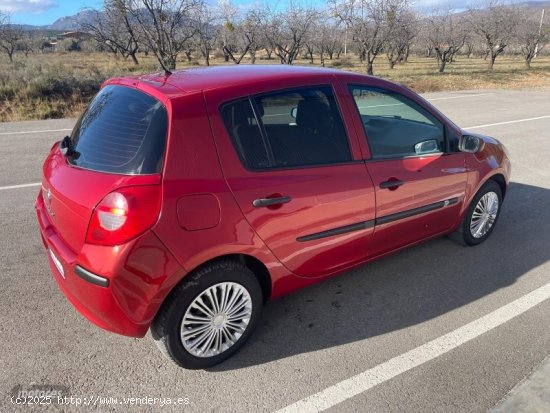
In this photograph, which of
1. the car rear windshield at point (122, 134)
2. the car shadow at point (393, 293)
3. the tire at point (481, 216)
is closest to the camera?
the car rear windshield at point (122, 134)

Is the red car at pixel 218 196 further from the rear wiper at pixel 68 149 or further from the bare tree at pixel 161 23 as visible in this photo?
the bare tree at pixel 161 23

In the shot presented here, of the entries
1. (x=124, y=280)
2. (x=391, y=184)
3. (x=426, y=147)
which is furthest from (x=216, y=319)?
(x=426, y=147)

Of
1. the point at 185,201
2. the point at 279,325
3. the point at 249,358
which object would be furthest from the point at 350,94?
the point at 249,358

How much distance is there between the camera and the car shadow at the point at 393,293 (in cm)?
284

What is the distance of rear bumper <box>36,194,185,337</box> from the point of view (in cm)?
212

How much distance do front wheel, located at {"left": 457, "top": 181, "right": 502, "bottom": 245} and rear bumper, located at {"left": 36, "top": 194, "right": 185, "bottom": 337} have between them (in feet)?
9.72

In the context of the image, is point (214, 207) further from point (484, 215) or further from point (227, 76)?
point (484, 215)

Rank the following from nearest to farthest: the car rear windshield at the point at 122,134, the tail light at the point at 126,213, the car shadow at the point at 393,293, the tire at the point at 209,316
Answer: the tail light at the point at 126,213 → the car rear windshield at the point at 122,134 → the tire at the point at 209,316 → the car shadow at the point at 393,293

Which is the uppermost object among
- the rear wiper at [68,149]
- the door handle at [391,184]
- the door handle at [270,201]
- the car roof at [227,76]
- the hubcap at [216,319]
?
the car roof at [227,76]

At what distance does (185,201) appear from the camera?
2.21 meters

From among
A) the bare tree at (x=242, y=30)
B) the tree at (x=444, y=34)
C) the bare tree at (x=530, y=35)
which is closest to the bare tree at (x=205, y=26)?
the bare tree at (x=242, y=30)

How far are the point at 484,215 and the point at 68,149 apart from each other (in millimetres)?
3768

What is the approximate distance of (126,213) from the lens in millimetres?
2102

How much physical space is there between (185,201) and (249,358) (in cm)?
115
